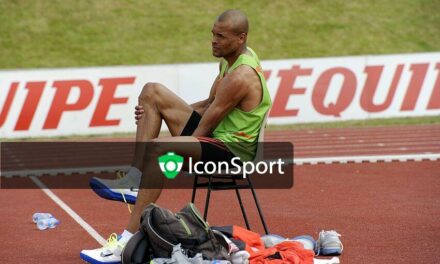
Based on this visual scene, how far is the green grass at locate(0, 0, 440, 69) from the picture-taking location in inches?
858

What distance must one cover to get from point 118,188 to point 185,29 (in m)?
17.2

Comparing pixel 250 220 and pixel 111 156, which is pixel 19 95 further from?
pixel 250 220

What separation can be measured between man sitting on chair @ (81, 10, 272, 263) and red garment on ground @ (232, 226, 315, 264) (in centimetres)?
62

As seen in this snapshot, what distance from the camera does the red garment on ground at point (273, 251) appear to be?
18.2ft

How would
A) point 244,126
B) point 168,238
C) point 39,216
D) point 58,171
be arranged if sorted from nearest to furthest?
point 168,238 → point 244,126 → point 39,216 → point 58,171

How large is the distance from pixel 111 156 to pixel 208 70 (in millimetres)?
4051

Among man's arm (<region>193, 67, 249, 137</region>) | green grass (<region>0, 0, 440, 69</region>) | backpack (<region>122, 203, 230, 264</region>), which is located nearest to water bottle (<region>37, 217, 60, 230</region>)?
man's arm (<region>193, 67, 249, 137</region>)

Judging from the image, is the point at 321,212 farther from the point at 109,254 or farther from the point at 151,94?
the point at 109,254

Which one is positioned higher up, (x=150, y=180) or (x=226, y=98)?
(x=226, y=98)

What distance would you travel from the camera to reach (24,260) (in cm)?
629

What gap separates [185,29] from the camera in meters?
23.2

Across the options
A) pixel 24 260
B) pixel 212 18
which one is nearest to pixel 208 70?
pixel 212 18

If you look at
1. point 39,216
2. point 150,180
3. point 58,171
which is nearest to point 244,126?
point 150,180

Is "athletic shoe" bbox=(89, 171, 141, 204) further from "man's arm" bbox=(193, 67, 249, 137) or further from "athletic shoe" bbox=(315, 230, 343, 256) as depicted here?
"athletic shoe" bbox=(315, 230, 343, 256)
